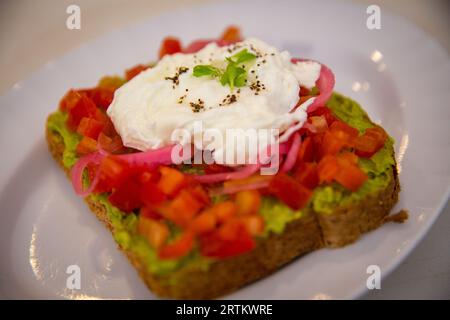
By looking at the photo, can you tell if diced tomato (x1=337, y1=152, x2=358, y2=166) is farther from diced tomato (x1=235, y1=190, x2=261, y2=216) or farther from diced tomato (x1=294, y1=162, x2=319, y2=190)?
diced tomato (x1=235, y1=190, x2=261, y2=216)

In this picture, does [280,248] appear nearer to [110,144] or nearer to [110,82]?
[110,144]

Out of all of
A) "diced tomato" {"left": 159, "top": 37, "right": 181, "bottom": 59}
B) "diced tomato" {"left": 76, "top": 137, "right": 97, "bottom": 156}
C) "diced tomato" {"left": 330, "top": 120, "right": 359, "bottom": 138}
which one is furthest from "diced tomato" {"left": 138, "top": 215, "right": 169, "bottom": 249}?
"diced tomato" {"left": 159, "top": 37, "right": 181, "bottom": 59}

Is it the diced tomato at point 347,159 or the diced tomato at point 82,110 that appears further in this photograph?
the diced tomato at point 82,110

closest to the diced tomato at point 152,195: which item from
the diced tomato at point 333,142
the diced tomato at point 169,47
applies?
the diced tomato at point 333,142

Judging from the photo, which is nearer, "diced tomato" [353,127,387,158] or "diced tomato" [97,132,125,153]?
"diced tomato" [353,127,387,158]

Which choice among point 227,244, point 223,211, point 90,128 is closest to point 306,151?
point 223,211

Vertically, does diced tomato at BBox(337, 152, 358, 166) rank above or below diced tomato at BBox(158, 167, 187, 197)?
above

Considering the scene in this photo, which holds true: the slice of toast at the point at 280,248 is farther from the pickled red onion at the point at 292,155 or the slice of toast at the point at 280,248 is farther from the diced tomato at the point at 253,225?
the pickled red onion at the point at 292,155
